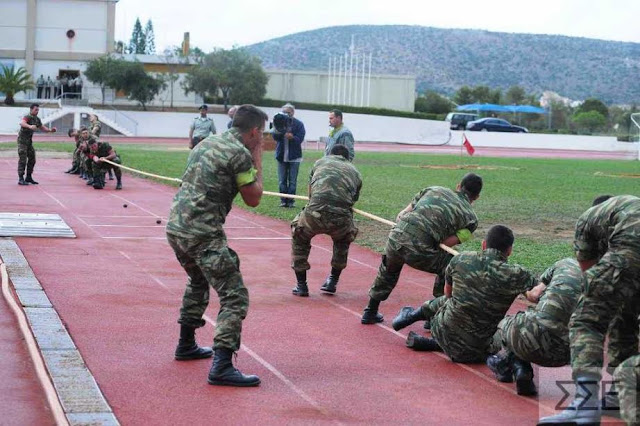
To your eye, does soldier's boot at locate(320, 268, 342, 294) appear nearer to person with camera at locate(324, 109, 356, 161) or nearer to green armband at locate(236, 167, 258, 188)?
green armband at locate(236, 167, 258, 188)

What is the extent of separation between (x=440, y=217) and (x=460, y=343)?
1559mm

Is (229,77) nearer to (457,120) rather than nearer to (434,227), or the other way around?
(457,120)

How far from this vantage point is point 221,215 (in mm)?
7883

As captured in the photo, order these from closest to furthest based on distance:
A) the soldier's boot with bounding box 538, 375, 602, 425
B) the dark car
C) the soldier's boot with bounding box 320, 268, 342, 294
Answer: the soldier's boot with bounding box 538, 375, 602, 425
the soldier's boot with bounding box 320, 268, 342, 294
the dark car

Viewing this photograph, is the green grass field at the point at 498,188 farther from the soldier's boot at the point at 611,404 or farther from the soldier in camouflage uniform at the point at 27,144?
the soldier's boot at the point at 611,404

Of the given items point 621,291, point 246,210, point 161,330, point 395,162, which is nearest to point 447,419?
point 621,291

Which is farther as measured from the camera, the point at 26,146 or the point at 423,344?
the point at 26,146

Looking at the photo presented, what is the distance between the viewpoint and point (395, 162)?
40.5 metres

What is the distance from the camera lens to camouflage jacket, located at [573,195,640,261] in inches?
263

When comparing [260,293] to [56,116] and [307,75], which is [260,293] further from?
[307,75]

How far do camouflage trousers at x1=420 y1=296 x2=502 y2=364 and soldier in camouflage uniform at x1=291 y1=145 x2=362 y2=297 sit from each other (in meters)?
2.70

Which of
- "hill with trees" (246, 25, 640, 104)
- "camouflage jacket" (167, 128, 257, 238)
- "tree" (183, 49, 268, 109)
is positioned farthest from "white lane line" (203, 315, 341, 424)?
"hill with trees" (246, 25, 640, 104)

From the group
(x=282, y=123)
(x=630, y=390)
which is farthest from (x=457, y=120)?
(x=630, y=390)

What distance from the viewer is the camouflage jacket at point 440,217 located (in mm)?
9750
